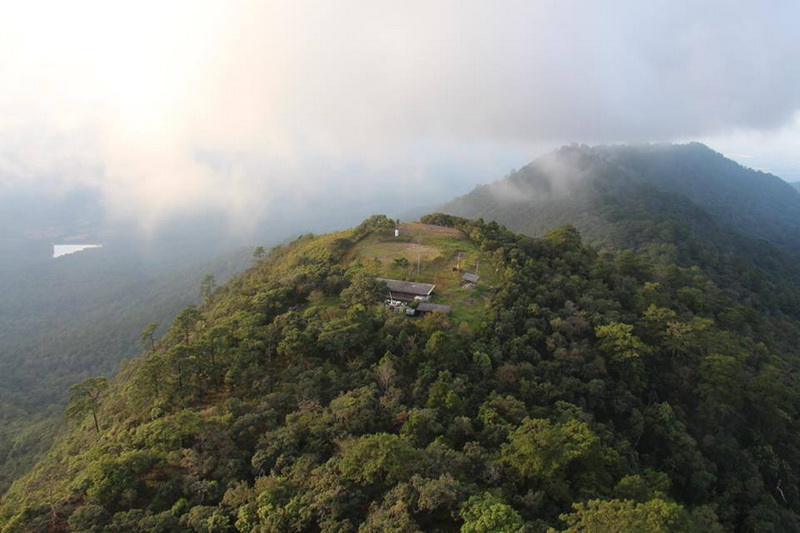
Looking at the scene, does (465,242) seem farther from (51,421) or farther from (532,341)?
(51,421)

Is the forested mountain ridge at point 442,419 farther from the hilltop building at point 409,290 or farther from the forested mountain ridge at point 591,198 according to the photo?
the forested mountain ridge at point 591,198

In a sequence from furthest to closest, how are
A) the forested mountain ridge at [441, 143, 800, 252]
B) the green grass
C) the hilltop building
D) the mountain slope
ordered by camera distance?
the mountain slope < the forested mountain ridge at [441, 143, 800, 252] < the green grass < the hilltop building

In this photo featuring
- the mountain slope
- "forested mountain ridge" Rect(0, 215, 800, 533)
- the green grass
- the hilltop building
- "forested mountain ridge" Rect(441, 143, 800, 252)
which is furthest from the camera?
the mountain slope

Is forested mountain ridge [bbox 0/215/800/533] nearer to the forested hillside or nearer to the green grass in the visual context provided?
the green grass

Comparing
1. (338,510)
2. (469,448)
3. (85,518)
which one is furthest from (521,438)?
(85,518)

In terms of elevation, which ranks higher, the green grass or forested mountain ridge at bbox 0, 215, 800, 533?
the green grass

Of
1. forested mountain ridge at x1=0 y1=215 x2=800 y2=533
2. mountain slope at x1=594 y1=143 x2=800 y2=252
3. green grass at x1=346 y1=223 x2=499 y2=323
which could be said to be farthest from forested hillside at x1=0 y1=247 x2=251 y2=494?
mountain slope at x1=594 y1=143 x2=800 y2=252

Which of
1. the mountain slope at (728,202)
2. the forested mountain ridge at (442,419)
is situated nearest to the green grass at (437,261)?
the forested mountain ridge at (442,419)

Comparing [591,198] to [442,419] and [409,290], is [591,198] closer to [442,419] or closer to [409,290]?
[409,290]
